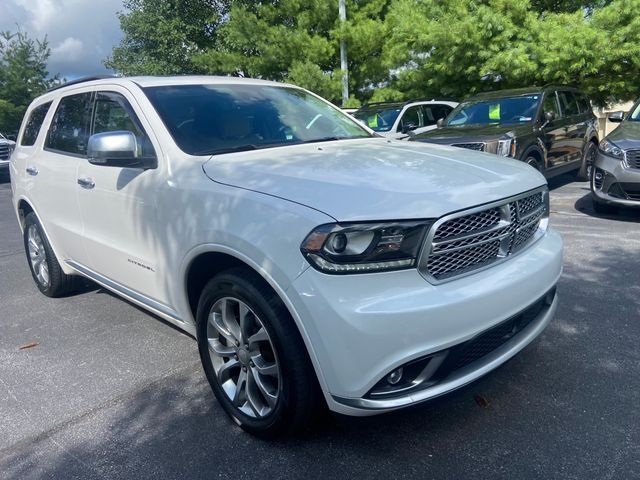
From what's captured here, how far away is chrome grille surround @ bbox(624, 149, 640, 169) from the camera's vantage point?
6.42 m

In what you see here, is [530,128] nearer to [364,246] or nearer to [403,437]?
[403,437]

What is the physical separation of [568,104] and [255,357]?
28.6ft

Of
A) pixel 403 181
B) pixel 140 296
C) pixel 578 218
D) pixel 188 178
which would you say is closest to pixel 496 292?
pixel 403 181

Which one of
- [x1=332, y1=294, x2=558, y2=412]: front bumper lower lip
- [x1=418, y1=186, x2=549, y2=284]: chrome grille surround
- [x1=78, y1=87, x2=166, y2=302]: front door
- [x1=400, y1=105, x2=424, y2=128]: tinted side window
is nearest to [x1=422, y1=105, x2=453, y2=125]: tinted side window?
[x1=400, y1=105, x2=424, y2=128]: tinted side window

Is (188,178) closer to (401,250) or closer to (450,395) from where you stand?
(401,250)

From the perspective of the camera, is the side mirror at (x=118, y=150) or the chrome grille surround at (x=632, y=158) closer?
the side mirror at (x=118, y=150)

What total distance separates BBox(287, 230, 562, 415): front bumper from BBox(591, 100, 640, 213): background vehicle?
5146 millimetres

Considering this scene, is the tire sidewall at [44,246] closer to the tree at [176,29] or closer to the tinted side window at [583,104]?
the tinted side window at [583,104]

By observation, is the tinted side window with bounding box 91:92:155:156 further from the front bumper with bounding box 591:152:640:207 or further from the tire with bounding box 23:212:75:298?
the front bumper with bounding box 591:152:640:207

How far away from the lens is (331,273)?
2.16m

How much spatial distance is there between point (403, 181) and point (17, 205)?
4208 millimetres

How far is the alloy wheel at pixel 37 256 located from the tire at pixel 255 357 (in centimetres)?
276

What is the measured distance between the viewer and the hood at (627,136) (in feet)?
21.5

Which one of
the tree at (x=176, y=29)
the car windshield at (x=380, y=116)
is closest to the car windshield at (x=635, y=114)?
the car windshield at (x=380, y=116)
